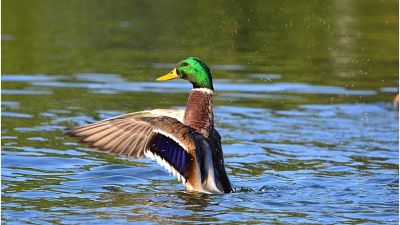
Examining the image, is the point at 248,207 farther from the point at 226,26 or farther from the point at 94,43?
the point at 226,26

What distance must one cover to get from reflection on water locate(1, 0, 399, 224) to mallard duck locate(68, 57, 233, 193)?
0.20 m

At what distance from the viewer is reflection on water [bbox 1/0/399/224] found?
768cm

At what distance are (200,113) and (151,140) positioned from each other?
A: 1.55 ft

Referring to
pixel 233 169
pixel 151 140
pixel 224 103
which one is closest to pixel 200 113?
pixel 151 140

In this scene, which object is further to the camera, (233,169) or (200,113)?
(233,169)

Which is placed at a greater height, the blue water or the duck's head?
the duck's head

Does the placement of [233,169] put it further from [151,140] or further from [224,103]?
[224,103]

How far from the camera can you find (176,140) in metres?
7.71

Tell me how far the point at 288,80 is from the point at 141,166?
5.27m

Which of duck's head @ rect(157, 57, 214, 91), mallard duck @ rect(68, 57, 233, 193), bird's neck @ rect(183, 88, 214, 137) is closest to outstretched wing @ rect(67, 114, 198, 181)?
mallard duck @ rect(68, 57, 233, 193)

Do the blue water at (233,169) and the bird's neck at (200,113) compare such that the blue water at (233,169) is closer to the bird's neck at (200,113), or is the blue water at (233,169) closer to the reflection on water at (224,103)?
the reflection on water at (224,103)

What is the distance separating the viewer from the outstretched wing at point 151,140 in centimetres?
770

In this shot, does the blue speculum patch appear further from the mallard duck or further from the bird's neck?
the bird's neck

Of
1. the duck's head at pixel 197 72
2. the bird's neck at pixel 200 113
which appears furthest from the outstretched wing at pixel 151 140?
the duck's head at pixel 197 72
